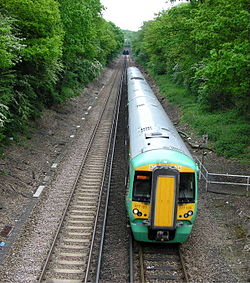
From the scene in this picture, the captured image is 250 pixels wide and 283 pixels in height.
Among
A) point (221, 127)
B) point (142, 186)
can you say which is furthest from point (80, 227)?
point (221, 127)

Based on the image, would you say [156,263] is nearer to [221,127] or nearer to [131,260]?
[131,260]

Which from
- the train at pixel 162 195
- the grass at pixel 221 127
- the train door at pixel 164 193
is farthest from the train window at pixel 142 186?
the grass at pixel 221 127

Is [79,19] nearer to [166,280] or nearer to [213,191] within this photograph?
[213,191]

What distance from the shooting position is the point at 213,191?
627 inches

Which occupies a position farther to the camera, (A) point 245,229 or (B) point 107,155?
(B) point 107,155

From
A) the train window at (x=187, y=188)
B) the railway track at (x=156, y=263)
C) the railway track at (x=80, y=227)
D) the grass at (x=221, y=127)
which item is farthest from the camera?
the grass at (x=221, y=127)

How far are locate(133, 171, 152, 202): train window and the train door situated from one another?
37cm

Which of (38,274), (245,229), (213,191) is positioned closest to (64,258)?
(38,274)

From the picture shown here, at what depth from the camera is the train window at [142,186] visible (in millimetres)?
10820

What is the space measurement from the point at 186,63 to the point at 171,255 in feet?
57.6

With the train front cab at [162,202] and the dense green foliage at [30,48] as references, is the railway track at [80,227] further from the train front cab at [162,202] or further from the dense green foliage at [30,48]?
the dense green foliage at [30,48]

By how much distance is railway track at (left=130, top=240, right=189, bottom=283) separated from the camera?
9883mm

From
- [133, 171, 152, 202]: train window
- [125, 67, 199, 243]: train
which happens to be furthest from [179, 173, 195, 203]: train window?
[133, 171, 152, 202]: train window

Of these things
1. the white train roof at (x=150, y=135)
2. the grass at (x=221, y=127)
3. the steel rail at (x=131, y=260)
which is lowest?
the steel rail at (x=131, y=260)
